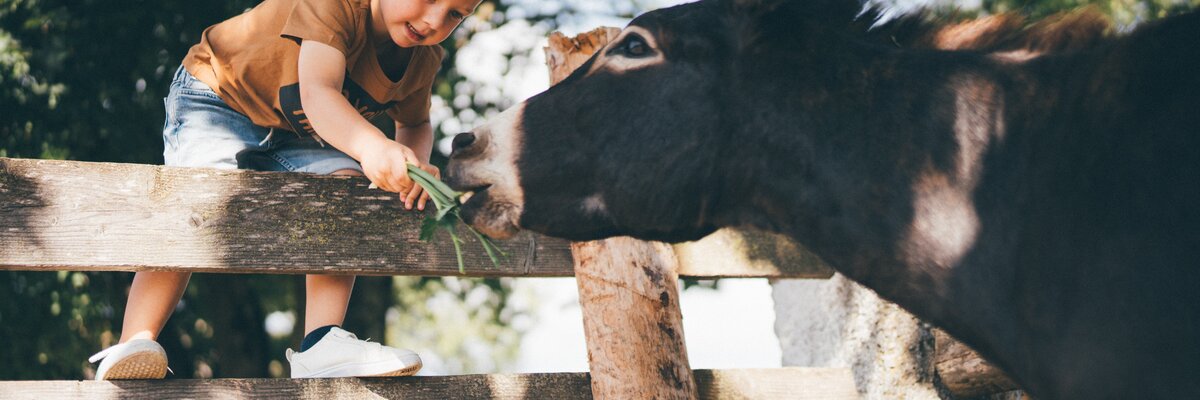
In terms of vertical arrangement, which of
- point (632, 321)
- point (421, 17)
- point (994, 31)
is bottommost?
point (632, 321)

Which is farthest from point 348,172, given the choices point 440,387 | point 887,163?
point 887,163

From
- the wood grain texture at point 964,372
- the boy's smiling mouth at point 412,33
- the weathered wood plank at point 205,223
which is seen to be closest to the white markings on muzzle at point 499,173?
the weathered wood plank at point 205,223

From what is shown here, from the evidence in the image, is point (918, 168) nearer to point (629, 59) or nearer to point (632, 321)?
point (629, 59)

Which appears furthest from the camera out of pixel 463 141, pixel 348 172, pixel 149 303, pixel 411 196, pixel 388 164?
pixel 348 172

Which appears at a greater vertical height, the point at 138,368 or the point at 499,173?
the point at 499,173

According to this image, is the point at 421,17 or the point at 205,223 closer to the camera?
the point at 205,223

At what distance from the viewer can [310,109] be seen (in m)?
2.57

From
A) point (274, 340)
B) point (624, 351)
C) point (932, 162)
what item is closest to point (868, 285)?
point (932, 162)

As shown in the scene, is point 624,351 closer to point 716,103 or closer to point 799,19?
point 716,103

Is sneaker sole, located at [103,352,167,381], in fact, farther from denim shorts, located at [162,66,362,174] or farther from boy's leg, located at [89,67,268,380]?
denim shorts, located at [162,66,362,174]

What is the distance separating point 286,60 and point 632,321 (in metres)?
1.18

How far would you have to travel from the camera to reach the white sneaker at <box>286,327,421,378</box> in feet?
8.54

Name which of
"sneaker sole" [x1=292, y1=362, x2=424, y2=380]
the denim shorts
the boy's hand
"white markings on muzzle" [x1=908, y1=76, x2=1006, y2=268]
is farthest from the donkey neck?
the denim shorts

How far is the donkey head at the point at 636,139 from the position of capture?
Answer: 7.16 ft
